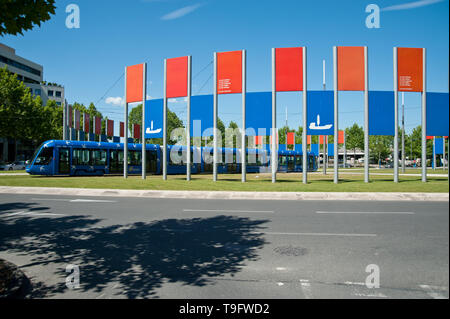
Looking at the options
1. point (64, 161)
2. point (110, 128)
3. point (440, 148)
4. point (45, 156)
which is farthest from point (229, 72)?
point (440, 148)

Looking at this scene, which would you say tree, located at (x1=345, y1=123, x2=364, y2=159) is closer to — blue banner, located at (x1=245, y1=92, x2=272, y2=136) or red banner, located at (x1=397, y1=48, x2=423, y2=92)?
red banner, located at (x1=397, y1=48, x2=423, y2=92)

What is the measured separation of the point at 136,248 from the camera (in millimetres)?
5707

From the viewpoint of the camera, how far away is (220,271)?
14.8ft

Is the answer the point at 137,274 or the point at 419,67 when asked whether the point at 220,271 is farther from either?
the point at 419,67

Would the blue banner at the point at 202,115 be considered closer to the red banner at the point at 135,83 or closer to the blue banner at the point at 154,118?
the blue banner at the point at 154,118

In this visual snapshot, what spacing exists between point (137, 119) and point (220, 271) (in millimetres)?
77395

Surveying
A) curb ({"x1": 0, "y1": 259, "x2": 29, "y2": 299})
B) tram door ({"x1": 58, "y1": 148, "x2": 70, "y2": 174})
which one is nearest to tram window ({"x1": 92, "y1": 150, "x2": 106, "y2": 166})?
tram door ({"x1": 58, "y1": 148, "x2": 70, "y2": 174})

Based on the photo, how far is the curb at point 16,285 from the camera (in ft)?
12.2

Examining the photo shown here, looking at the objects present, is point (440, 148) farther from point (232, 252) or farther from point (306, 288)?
point (306, 288)

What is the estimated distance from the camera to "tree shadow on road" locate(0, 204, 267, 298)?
166 inches

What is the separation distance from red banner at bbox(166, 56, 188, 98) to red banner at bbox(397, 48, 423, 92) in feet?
47.3

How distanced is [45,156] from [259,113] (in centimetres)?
1710
